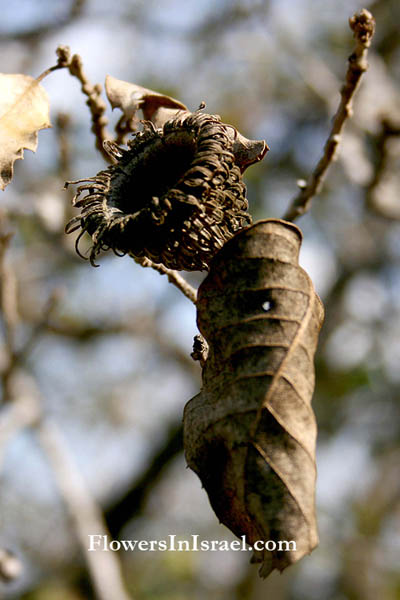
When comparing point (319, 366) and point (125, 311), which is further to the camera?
point (319, 366)

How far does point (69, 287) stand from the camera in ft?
23.6

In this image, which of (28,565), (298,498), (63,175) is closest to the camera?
(298,498)

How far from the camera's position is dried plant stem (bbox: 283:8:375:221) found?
5.01 feet

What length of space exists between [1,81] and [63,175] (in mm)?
815

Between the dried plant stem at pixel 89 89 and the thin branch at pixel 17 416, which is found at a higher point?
the dried plant stem at pixel 89 89

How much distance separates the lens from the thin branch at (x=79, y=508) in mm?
3391

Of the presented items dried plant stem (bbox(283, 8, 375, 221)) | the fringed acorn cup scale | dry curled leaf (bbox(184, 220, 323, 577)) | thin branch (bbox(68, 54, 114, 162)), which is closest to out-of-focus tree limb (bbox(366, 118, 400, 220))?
dried plant stem (bbox(283, 8, 375, 221))

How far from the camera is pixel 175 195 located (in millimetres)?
1185

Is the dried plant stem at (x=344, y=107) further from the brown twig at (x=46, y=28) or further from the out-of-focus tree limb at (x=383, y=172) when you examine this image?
the brown twig at (x=46, y=28)

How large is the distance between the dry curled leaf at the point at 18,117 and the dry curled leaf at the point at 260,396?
0.64 metres

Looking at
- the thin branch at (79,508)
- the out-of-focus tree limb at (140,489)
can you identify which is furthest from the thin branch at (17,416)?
the out-of-focus tree limb at (140,489)

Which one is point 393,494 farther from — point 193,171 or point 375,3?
point 193,171

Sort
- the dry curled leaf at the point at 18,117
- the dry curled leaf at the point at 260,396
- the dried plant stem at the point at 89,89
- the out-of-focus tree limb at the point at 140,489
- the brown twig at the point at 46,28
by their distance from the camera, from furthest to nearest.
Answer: the out-of-focus tree limb at the point at 140,489
the brown twig at the point at 46,28
the dried plant stem at the point at 89,89
the dry curled leaf at the point at 18,117
the dry curled leaf at the point at 260,396

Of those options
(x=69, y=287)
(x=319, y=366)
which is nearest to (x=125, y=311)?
(x=69, y=287)
